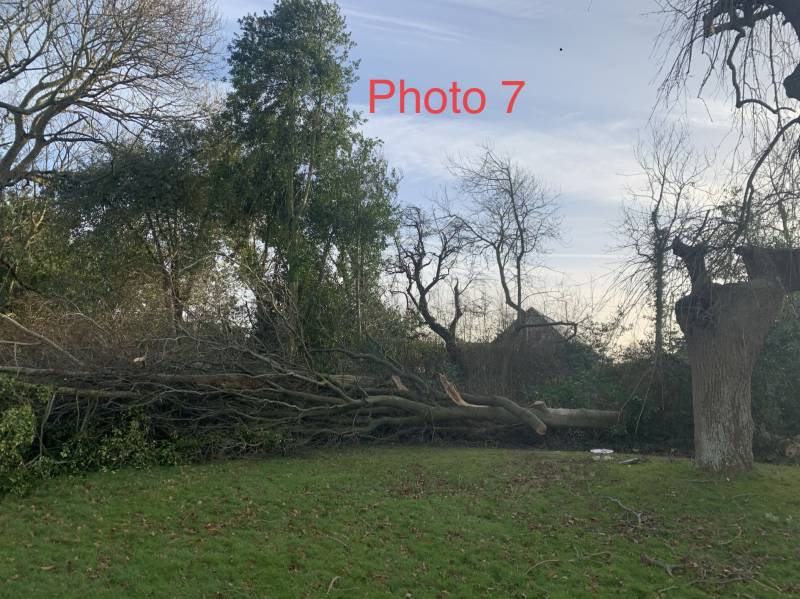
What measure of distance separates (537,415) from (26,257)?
13.4 metres

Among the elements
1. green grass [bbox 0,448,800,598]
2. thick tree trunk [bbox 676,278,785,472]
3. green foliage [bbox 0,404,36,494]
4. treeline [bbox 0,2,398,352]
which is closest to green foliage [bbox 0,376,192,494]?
green foliage [bbox 0,404,36,494]

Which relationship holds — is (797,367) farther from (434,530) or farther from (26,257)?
(26,257)

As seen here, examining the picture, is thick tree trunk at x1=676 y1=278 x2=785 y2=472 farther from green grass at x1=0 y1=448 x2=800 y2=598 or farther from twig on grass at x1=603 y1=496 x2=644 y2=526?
twig on grass at x1=603 y1=496 x2=644 y2=526

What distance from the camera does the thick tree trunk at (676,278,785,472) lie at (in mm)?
8633

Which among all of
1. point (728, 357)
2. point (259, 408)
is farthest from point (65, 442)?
point (728, 357)

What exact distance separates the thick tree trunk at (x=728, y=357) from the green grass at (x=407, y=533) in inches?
15.9

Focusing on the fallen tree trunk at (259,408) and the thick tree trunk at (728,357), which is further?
the fallen tree trunk at (259,408)

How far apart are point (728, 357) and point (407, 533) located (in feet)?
15.5

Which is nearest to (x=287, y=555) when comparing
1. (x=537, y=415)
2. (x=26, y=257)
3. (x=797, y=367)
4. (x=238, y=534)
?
(x=238, y=534)

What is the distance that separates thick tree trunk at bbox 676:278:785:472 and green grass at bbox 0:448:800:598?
1.32 ft

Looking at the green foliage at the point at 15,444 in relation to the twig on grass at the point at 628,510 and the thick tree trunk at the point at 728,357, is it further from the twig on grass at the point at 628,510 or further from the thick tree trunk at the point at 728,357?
the thick tree trunk at the point at 728,357

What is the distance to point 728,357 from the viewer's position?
8734mm

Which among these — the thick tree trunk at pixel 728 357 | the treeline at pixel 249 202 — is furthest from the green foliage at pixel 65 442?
the thick tree trunk at pixel 728 357

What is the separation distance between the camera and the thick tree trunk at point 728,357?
8.63 meters
